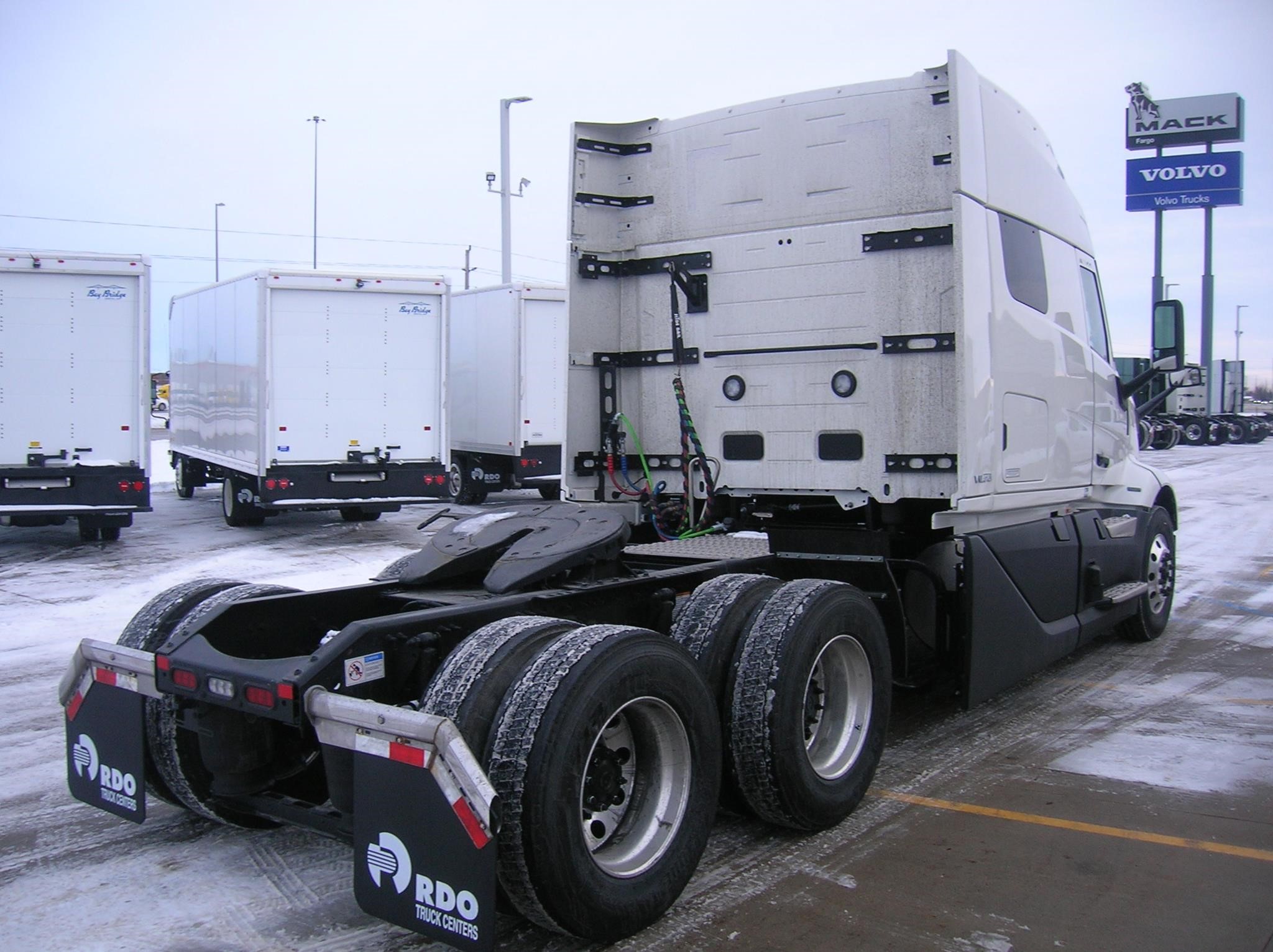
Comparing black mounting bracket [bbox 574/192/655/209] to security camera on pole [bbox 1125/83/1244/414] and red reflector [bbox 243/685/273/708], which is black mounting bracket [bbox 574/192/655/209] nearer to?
red reflector [bbox 243/685/273/708]

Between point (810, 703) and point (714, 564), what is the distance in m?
0.81

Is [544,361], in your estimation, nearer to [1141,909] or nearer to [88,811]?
[88,811]

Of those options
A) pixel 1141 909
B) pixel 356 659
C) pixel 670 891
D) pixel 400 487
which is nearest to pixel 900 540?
pixel 1141 909

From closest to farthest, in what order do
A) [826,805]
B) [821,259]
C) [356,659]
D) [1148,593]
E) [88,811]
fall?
[356,659] → [826,805] → [88,811] → [821,259] → [1148,593]

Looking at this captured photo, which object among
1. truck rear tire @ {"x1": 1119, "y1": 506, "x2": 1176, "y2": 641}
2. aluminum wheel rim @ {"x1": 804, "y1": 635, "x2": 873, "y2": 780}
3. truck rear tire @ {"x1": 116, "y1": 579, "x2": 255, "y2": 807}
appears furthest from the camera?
truck rear tire @ {"x1": 1119, "y1": 506, "x2": 1176, "y2": 641}

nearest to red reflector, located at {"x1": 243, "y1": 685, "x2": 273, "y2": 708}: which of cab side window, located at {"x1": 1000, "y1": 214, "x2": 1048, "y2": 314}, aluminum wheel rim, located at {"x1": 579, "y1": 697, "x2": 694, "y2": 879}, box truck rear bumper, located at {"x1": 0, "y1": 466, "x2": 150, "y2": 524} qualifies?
aluminum wheel rim, located at {"x1": 579, "y1": 697, "x2": 694, "y2": 879}

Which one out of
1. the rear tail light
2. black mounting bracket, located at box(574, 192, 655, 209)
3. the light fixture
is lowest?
the rear tail light

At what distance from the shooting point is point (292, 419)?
1453cm

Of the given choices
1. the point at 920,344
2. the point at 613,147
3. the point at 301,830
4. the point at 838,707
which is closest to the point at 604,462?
the point at 613,147

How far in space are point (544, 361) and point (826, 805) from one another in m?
14.2

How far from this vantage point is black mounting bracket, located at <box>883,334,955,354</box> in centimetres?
574

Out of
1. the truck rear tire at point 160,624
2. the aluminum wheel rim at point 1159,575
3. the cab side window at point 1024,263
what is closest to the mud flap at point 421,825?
the truck rear tire at point 160,624

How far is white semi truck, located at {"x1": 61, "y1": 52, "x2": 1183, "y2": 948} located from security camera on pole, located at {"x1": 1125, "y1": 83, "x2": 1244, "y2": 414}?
45857 millimetres

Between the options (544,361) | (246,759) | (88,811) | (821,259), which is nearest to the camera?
(246,759)
